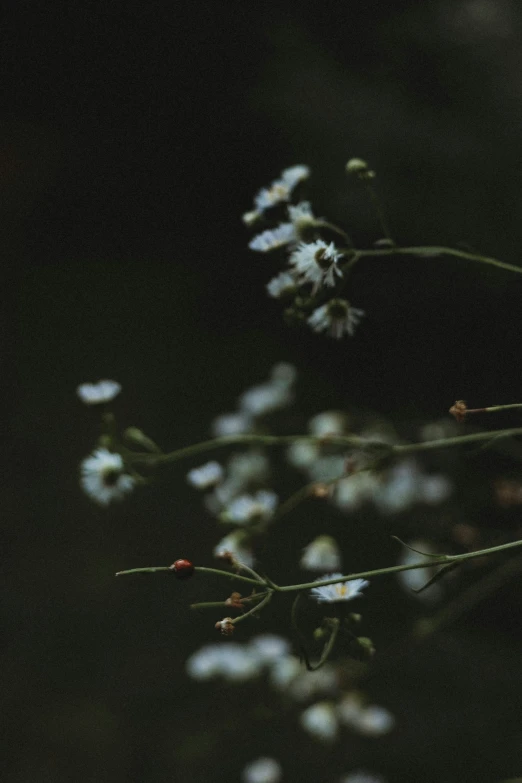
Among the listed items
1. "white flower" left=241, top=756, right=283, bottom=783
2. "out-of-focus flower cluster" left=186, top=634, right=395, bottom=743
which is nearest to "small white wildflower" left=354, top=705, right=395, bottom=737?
"out-of-focus flower cluster" left=186, top=634, right=395, bottom=743

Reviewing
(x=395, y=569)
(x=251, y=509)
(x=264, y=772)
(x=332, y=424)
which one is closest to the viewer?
(x=395, y=569)

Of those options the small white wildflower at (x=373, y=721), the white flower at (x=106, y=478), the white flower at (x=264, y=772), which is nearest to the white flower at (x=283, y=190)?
the white flower at (x=106, y=478)

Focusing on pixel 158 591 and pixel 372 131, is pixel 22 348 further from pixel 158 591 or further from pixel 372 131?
pixel 372 131

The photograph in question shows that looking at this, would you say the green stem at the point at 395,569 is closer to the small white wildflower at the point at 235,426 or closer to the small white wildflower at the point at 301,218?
the small white wildflower at the point at 301,218

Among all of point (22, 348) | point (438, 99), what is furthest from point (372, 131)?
point (22, 348)

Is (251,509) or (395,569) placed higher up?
(251,509)

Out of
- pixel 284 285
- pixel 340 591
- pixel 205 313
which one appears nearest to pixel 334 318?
pixel 284 285

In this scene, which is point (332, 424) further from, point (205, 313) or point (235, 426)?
point (205, 313)
